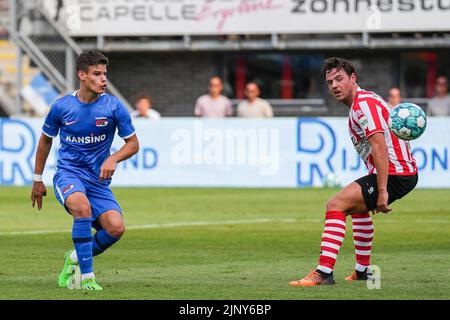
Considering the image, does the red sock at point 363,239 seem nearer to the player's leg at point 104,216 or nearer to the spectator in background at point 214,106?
Answer: the player's leg at point 104,216

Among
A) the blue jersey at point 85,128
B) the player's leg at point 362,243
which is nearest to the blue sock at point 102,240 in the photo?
the blue jersey at point 85,128

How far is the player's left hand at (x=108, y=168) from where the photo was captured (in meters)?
10.4

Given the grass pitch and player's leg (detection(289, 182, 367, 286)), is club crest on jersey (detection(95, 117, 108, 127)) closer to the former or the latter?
the grass pitch

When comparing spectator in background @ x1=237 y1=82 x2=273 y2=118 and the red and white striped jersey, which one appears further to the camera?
spectator in background @ x1=237 y1=82 x2=273 y2=118

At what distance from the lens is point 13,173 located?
2556 cm

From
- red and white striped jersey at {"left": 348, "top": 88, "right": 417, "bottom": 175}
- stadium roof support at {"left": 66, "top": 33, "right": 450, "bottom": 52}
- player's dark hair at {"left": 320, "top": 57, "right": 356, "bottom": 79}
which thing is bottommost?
red and white striped jersey at {"left": 348, "top": 88, "right": 417, "bottom": 175}

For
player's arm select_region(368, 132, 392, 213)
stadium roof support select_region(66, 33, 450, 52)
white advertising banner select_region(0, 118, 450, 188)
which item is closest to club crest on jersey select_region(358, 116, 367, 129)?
player's arm select_region(368, 132, 392, 213)

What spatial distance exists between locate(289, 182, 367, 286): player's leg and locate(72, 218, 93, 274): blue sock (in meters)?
1.66

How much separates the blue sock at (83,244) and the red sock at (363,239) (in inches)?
92.5

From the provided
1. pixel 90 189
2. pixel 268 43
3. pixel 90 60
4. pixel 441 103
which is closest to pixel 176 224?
pixel 90 189

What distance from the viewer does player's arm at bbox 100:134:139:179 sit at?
34.3 feet

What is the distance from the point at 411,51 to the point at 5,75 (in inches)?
386

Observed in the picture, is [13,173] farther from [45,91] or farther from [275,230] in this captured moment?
[275,230]
